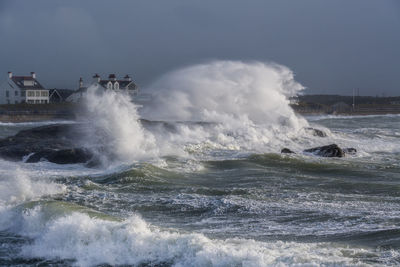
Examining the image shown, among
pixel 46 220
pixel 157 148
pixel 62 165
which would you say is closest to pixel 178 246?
pixel 46 220

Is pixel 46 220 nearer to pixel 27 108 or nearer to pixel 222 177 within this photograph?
pixel 222 177

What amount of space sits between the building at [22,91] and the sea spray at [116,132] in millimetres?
46517

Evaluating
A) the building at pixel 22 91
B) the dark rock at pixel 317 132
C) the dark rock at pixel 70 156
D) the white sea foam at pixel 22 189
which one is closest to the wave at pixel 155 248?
the white sea foam at pixel 22 189

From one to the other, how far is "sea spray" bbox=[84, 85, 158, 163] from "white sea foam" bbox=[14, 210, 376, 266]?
9938mm

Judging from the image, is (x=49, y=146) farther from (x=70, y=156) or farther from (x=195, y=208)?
(x=195, y=208)

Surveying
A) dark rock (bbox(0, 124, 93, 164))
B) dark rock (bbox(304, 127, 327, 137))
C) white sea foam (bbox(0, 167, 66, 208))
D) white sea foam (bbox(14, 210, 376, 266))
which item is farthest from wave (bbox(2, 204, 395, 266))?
dark rock (bbox(304, 127, 327, 137))

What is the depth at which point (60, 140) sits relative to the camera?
2553cm

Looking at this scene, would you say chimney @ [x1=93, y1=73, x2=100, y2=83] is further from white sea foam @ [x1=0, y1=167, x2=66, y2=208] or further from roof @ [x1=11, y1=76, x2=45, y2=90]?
white sea foam @ [x1=0, y1=167, x2=66, y2=208]

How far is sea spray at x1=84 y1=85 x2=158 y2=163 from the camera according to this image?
21297mm

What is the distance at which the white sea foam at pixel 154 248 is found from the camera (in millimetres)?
8609

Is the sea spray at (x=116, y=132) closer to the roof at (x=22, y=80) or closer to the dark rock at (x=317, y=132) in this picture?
the dark rock at (x=317, y=132)

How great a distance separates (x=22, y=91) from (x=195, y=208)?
64417mm

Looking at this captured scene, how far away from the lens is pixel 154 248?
367 inches

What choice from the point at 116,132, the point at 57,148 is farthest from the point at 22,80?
the point at 57,148
